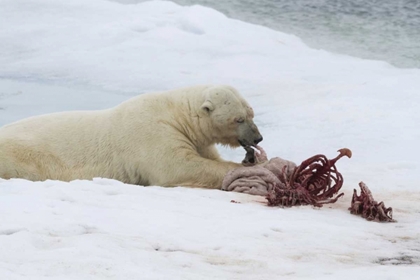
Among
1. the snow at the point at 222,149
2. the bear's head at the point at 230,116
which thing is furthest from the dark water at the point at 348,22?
the bear's head at the point at 230,116

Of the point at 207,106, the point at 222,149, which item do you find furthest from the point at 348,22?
the point at 207,106

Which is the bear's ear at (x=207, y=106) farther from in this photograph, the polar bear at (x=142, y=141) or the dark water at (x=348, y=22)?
the dark water at (x=348, y=22)

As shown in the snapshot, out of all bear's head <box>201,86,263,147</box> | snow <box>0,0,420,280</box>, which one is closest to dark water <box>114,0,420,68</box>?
snow <box>0,0,420,280</box>

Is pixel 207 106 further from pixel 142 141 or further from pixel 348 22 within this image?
pixel 348 22

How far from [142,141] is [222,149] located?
170 cm

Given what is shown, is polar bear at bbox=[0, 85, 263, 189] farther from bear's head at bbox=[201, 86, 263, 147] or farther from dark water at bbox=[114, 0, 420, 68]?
dark water at bbox=[114, 0, 420, 68]

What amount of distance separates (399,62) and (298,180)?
26.5ft

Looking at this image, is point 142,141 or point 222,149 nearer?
point 142,141

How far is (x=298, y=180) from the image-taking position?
4965 mm

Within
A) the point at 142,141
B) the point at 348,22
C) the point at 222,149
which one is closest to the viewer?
the point at 142,141

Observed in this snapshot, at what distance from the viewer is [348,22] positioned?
1616cm

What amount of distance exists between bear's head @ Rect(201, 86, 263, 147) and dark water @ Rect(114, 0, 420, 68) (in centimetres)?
734

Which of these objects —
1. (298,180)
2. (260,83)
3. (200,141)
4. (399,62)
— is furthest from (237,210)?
(399,62)

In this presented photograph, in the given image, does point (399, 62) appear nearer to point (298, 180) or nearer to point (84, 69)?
point (84, 69)
